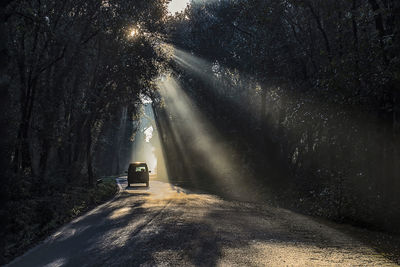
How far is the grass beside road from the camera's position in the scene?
9.44 m

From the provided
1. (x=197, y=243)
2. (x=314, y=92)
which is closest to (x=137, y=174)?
(x=314, y=92)

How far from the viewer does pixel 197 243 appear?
862 centimetres

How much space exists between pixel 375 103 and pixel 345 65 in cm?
147

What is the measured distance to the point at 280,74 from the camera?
23172 mm

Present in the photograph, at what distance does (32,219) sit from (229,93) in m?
23.8

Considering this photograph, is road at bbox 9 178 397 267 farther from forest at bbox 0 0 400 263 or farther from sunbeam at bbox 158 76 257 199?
sunbeam at bbox 158 76 257 199

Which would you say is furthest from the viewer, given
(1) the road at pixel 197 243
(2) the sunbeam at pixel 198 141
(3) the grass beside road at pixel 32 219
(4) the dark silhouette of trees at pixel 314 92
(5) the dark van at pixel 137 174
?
(2) the sunbeam at pixel 198 141

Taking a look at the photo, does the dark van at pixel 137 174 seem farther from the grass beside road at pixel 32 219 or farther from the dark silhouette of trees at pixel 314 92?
the grass beside road at pixel 32 219

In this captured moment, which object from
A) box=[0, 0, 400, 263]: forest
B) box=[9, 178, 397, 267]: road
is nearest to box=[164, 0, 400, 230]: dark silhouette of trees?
box=[0, 0, 400, 263]: forest

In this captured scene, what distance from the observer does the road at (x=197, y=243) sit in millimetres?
7281

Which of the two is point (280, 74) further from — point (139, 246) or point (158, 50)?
point (139, 246)

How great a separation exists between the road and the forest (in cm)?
126

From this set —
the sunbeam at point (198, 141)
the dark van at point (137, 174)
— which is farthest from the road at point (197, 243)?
the sunbeam at point (198, 141)

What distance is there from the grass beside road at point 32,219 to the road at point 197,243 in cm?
45
